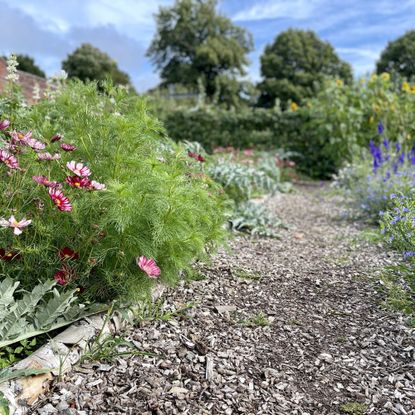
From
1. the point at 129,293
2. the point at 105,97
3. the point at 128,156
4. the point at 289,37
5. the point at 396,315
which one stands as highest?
the point at 289,37

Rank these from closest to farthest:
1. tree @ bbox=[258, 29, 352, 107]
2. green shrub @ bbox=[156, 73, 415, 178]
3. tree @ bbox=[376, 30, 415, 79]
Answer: green shrub @ bbox=[156, 73, 415, 178] < tree @ bbox=[258, 29, 352, 107] < tree @ bbox=[376, 30, 415, 79]

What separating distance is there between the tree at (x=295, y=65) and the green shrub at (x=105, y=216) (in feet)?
98.1

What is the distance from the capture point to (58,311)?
85.0 inches

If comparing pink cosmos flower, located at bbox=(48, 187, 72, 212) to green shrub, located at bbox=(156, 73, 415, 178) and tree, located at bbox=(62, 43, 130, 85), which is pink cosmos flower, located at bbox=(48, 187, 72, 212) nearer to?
green shrub, located at bbox=(156, 73, 415, 178)

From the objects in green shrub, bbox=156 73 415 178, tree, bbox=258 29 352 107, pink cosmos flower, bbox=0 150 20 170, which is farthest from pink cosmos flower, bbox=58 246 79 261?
tree, bbox=258 29 352 107

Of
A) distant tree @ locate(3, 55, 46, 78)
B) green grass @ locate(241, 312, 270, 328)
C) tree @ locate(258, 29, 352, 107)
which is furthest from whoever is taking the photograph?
tree @ locate(258, 29, 352, 107)

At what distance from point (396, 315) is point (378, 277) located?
1.90 ft

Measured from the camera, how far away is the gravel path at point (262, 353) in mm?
2016

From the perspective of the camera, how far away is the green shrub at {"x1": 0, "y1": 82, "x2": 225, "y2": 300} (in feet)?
7.34

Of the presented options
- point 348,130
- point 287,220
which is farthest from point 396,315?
point 348,130

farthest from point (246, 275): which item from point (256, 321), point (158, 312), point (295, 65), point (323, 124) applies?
point (295, 65)

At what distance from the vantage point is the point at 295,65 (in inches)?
1318

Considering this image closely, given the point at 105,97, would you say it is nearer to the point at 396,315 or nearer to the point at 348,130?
the point at 396,315

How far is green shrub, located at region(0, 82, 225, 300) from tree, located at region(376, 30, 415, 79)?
34.8 meters
